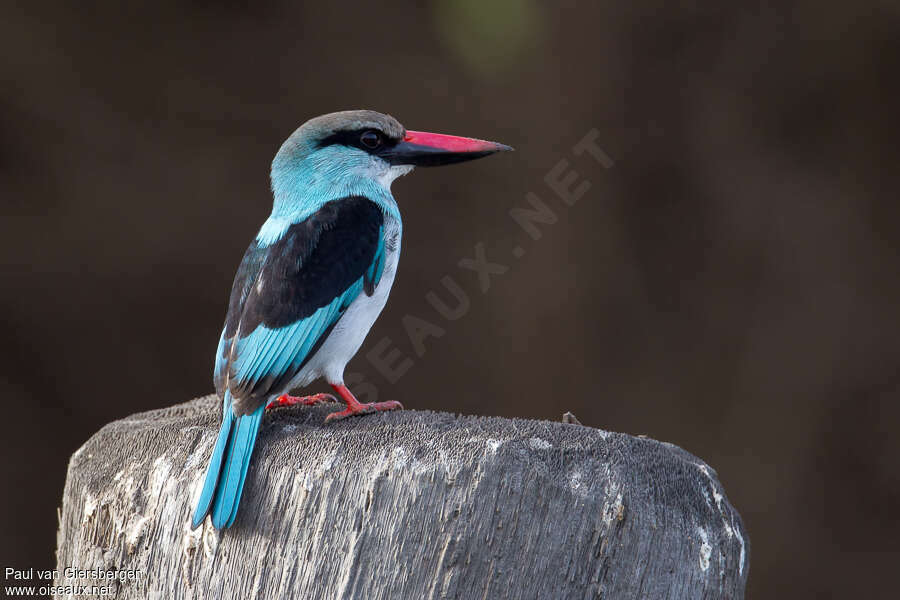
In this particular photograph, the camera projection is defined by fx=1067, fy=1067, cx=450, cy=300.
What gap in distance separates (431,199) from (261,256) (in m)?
2.34

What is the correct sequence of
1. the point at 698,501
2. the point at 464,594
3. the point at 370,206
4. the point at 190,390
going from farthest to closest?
the point at 190,390 → the point at 370,206 → the point at 698,501 → the point at 464,594

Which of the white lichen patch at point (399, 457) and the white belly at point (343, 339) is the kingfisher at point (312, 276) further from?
the white lichen patch at point (399, 457)

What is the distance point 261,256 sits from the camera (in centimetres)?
269

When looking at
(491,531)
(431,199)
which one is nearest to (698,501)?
(491,531)

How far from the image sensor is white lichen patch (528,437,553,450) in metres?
1.88

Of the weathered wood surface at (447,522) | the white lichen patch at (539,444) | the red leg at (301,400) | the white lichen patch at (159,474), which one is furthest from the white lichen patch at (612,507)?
the red leg at (301,400)

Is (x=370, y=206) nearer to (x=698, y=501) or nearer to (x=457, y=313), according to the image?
(x=698, y=501)

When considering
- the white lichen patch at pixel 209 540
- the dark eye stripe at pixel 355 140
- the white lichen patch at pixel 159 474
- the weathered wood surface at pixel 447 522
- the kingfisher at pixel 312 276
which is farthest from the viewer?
the dark eye stripe at pixel 355 140

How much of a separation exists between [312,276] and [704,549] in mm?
1184

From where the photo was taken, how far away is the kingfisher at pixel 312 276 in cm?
222

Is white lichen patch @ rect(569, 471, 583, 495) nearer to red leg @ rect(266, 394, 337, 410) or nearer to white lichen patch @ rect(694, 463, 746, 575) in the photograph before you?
white lichen patch @ rect(694, 463, 746, 575)

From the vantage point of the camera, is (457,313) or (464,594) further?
(457,313)

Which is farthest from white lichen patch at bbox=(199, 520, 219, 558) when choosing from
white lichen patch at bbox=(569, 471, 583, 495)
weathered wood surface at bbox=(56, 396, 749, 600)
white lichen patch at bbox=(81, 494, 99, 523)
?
white lichen patch at bbox=(569, 471, 583, 495)

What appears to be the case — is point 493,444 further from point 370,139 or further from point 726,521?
point 370,139
